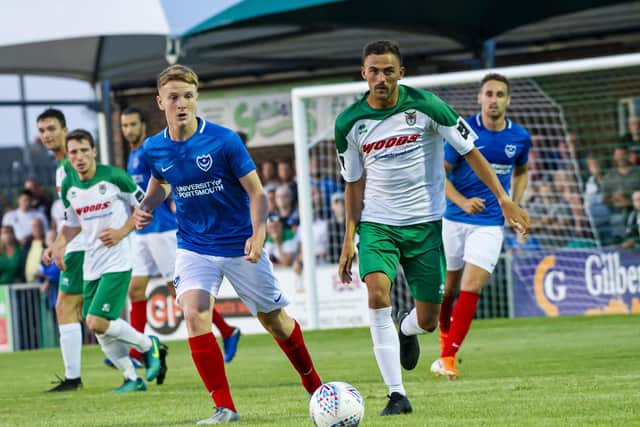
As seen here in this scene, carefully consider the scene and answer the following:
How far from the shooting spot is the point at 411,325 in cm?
821

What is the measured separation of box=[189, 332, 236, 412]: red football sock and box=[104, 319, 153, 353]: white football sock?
123 inches

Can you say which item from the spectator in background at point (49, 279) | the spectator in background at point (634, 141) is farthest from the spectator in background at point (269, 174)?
the spectator in background at point (634, 141)

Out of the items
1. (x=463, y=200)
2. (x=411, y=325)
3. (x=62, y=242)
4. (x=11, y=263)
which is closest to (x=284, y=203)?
(x=11, y=263)

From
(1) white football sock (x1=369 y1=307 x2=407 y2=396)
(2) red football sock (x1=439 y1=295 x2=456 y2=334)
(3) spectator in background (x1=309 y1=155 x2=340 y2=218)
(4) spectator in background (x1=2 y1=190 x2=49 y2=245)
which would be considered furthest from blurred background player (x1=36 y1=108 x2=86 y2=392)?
(4) spectator in background (x1=2 y1=190 x2=49 y2=245)

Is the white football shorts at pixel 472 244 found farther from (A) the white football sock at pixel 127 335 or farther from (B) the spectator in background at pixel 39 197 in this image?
(B) the spectator in background at pixel 39 197

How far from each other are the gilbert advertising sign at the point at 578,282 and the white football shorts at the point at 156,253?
5.41 metres

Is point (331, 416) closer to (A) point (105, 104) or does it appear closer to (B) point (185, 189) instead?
(B) point (185, 189)

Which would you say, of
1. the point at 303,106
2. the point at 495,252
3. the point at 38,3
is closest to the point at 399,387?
the point at 495,252

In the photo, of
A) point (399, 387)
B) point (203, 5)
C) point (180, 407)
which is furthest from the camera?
point (203, 5)

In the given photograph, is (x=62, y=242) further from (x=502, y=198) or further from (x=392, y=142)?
(x=502, y=198)

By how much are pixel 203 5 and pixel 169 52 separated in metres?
0.81

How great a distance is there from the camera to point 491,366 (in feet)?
33.0

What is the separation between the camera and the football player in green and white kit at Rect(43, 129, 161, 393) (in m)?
9.92

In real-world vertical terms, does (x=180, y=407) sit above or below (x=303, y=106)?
below
